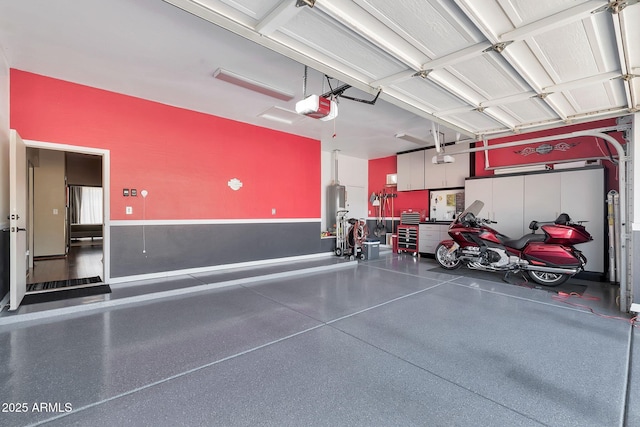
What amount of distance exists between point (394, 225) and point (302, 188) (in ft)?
11.5

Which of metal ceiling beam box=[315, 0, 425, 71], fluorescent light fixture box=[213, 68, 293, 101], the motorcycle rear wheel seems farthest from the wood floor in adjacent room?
the motorcycle rear wheel

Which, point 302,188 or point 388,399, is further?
point 302,188

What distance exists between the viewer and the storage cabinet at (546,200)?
4.99 metres

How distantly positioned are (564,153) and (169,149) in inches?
294

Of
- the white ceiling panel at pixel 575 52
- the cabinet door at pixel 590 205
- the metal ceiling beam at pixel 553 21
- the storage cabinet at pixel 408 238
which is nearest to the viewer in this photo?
the metal ceiling beam at pixel 553 21

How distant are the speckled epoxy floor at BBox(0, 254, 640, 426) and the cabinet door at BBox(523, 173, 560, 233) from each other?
220 cm

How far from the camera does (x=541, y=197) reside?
5.59m

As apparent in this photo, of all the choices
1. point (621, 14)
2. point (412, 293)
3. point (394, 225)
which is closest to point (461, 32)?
point (621, 14)

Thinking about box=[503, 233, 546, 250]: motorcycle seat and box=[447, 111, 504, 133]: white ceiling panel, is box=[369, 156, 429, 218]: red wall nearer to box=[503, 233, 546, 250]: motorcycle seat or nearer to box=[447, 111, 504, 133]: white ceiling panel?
box=[503, 233, 546, 250]: motorcycle seat

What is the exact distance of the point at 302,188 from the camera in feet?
23.5

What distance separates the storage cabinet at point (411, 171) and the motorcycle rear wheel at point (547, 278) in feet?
12.0

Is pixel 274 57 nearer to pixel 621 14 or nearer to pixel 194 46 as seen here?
pixel 194 46

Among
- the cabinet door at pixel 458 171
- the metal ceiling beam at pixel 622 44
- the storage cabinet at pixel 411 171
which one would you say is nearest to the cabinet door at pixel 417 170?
the storage cabinet at pixel 411 171

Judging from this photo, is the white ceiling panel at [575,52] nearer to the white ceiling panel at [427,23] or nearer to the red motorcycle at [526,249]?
the white ceiling panel at [427,23]
